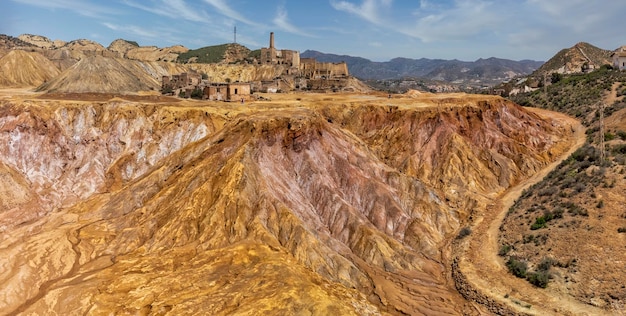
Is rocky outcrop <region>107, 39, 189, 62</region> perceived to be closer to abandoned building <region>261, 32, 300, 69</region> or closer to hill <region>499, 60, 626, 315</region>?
abandoned building <region>261, 32, 300, 69</region>

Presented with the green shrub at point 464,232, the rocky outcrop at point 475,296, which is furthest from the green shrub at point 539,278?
the green shrub at point 464,232

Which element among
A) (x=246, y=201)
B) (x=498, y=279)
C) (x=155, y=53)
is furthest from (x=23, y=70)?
(x=498, y=279)

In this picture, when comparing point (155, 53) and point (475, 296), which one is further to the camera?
point (155, 53)

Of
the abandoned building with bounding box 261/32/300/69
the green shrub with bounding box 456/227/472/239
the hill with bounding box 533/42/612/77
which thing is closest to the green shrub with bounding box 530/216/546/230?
the green shrub with bounding box 456/227/472/239

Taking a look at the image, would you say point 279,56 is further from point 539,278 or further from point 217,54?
point 539,278

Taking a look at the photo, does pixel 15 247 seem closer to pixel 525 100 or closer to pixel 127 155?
pixel 127 155

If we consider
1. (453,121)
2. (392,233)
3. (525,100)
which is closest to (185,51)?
(525,100)
